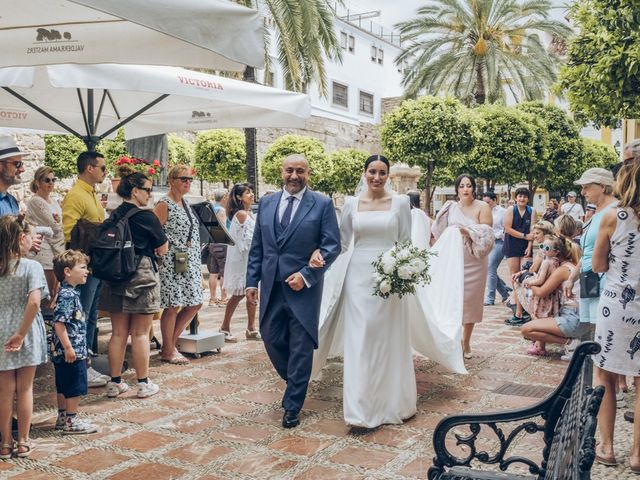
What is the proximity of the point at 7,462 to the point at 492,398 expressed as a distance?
3668 mm

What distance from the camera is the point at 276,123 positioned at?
24.7 ft

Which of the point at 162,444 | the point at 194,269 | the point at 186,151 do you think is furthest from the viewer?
the point at 186,151

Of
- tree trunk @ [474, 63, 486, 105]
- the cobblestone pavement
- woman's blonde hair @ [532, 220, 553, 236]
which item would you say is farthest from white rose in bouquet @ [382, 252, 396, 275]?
tree trunk @ [474, 63, 486, 105]

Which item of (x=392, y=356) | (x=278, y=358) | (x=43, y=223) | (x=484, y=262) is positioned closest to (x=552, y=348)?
(x=484, y=262)

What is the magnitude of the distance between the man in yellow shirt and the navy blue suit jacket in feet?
5.74

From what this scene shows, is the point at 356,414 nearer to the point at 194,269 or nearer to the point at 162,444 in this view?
the point at 162,444

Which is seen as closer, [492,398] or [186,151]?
[492,398]

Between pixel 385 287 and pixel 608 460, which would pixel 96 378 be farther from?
pixel 608 460

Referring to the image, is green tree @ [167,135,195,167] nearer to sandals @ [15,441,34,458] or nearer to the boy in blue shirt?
the boy in blue shirt

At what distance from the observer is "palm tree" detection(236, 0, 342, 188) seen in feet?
51.0

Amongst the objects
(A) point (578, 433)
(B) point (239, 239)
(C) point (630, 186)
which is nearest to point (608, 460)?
(C) point (630, 186)

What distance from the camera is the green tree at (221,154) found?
23891 mm

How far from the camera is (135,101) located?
8.02 metres

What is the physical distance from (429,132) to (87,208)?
17905mm
